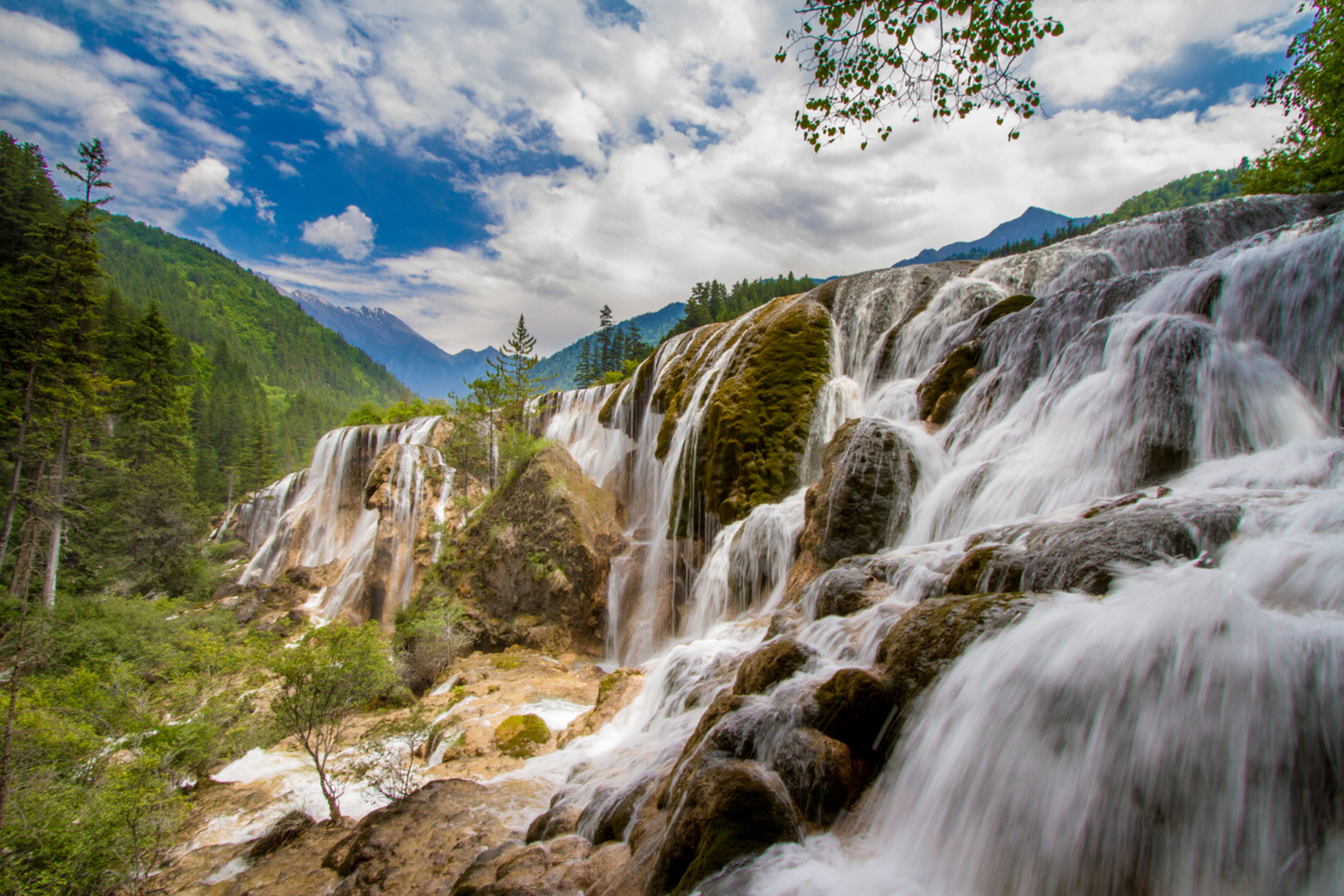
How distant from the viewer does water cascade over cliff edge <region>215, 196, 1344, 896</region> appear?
8.11 feet

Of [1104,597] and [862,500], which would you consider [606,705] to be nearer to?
[862,500]

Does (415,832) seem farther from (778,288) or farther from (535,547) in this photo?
(778,288)

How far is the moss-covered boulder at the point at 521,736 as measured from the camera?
8.72 meters

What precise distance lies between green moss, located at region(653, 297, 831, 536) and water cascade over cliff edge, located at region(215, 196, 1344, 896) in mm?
105

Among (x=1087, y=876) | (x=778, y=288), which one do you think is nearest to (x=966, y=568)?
(x=1087, y=876)

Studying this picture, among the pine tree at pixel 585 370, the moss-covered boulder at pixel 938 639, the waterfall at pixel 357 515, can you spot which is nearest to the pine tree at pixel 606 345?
the pine tree at pixel 585 370

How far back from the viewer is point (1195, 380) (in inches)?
281

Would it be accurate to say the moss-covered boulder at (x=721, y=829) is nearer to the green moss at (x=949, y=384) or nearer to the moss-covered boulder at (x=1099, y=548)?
the moss-covered boulder at (x=1099, y=548)

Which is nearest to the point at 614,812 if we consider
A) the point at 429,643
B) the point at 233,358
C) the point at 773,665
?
the point at 773,665

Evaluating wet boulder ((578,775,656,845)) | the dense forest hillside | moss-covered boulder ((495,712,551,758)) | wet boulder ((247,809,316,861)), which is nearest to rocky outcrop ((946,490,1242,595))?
wet boulder ((578,775,656,845))

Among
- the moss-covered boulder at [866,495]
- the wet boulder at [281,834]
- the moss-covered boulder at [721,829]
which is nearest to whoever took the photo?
the moss-covered boulder at [721,829]

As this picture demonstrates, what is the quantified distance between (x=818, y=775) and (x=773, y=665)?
1.55 meters

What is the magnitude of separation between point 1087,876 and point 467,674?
543 inches

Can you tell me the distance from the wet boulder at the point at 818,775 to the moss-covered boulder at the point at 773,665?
1.15m
